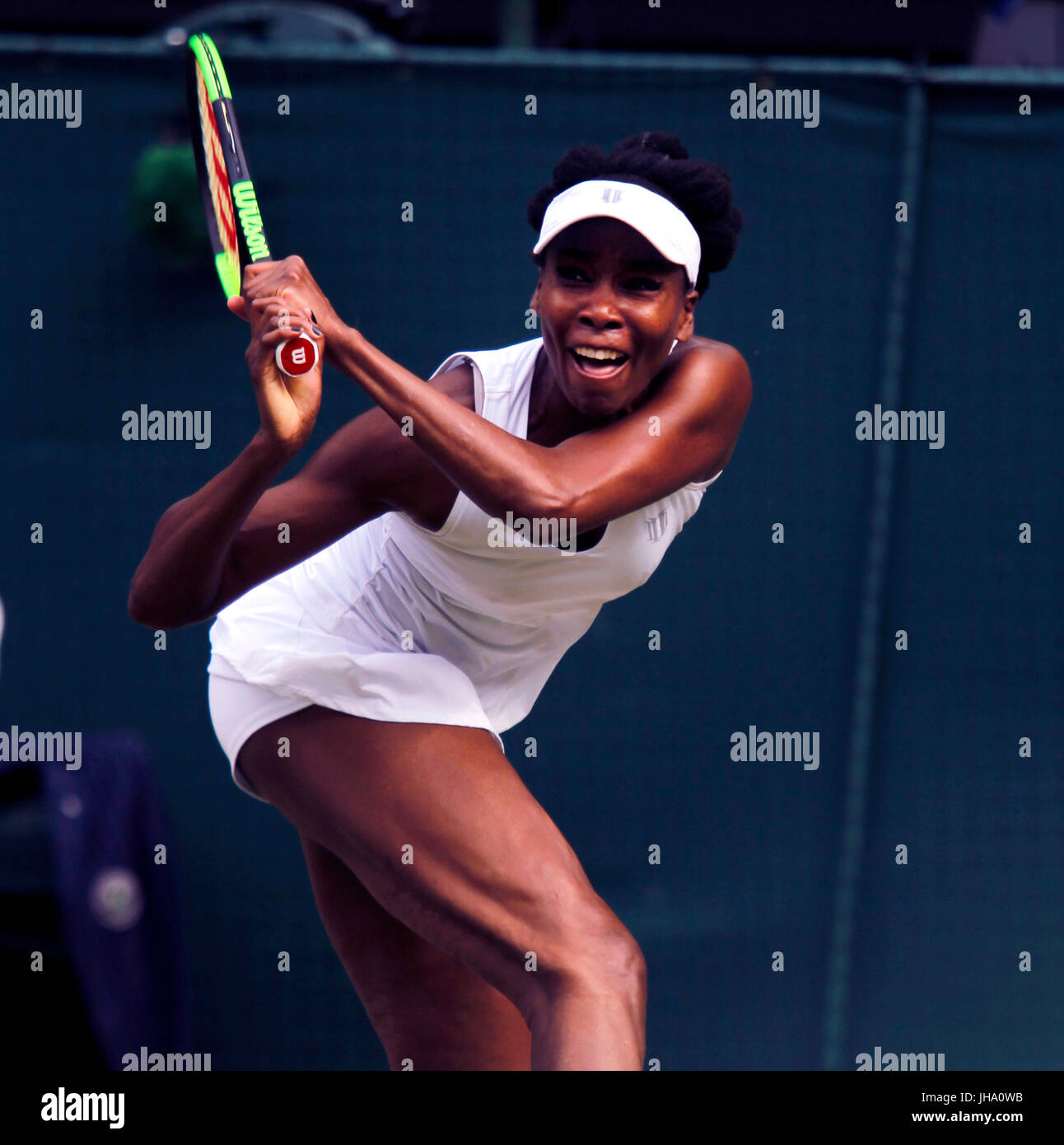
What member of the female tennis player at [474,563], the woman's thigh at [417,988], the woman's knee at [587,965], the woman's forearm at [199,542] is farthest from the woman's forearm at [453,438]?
the woman's thigh at [417,988]

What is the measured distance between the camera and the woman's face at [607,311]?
216 centimetres

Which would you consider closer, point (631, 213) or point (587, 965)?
point (587, 965)

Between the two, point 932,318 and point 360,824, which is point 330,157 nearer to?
point 932,318

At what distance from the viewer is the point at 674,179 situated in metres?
2.24

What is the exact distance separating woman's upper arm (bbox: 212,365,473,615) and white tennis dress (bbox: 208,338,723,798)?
8cm

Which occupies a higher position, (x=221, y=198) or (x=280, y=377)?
(x=221, y=198)

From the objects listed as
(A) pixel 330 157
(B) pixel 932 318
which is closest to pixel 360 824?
(A) pixel 330 157

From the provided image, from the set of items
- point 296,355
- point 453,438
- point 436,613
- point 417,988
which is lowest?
point 417,988

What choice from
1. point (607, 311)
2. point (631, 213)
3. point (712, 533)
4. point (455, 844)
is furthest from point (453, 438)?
point (712, 533)

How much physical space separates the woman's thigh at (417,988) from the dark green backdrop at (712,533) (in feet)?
3.23

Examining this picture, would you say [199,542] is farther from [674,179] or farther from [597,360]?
[674,179]

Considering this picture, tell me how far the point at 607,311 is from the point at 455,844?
737 mm

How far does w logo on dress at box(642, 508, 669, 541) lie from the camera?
2.27m

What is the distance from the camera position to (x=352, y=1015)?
11.7 ft
